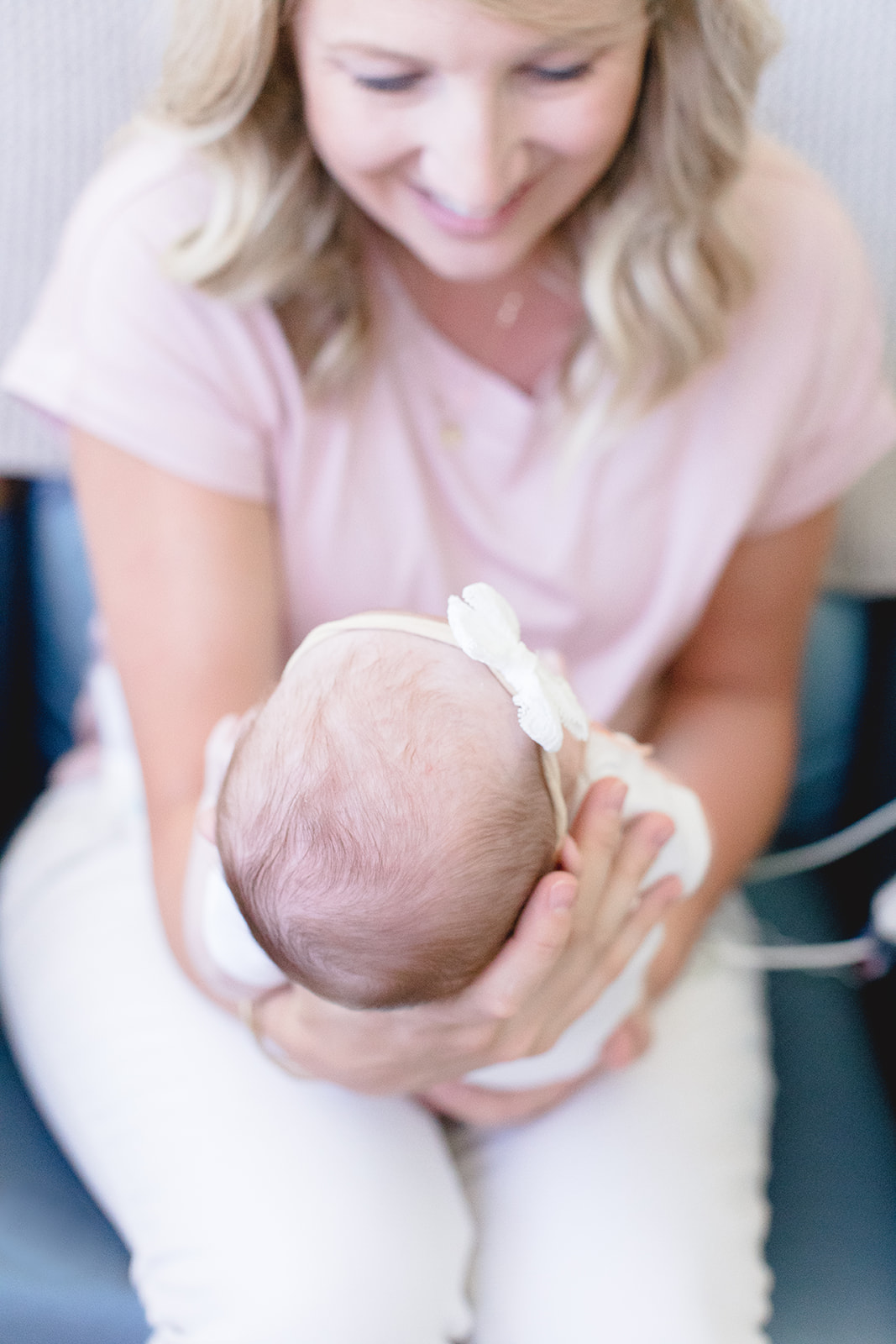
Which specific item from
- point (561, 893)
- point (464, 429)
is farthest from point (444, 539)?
point (561, 893)

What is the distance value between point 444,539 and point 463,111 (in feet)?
1.22

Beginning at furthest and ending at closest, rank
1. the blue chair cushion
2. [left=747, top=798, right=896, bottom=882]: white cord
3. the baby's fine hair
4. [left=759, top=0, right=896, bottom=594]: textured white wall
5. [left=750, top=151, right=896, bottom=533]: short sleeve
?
[left=747, top=798, right=896, bottom=882]: white cord < [left=759, top=0, right=896, bottom=594]: textured white wall < [left=750, top=151, right=896, bottom=533]: short sleeve < the blue chair cushion < the baby's fine hair

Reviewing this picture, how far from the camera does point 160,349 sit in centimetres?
98

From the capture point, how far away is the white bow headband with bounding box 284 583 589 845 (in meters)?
0.68

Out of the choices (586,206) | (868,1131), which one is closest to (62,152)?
(586,206)

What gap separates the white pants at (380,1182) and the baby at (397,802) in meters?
0.21

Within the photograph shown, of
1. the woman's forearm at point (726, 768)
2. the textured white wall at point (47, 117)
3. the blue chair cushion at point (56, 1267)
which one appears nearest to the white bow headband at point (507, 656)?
the woman's forearm at point (726, 768)

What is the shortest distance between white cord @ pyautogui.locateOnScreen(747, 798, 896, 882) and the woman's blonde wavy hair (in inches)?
21.2

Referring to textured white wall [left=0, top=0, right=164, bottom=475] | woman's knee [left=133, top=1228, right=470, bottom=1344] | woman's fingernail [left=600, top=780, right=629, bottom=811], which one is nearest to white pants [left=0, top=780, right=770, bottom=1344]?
woman's knee [left=133, top=1228, right=470, bottom=1344]

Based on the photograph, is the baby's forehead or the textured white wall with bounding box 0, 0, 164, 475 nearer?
the baby's forehead

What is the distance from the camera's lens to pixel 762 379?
104cm

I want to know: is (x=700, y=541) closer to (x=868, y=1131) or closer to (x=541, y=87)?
(x=541, y=87)

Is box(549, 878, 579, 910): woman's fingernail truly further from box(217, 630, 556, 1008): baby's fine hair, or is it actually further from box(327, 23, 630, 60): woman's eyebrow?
box(327, 23, 630, 60): woman's eyebrow

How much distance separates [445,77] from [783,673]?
0.62 meters
